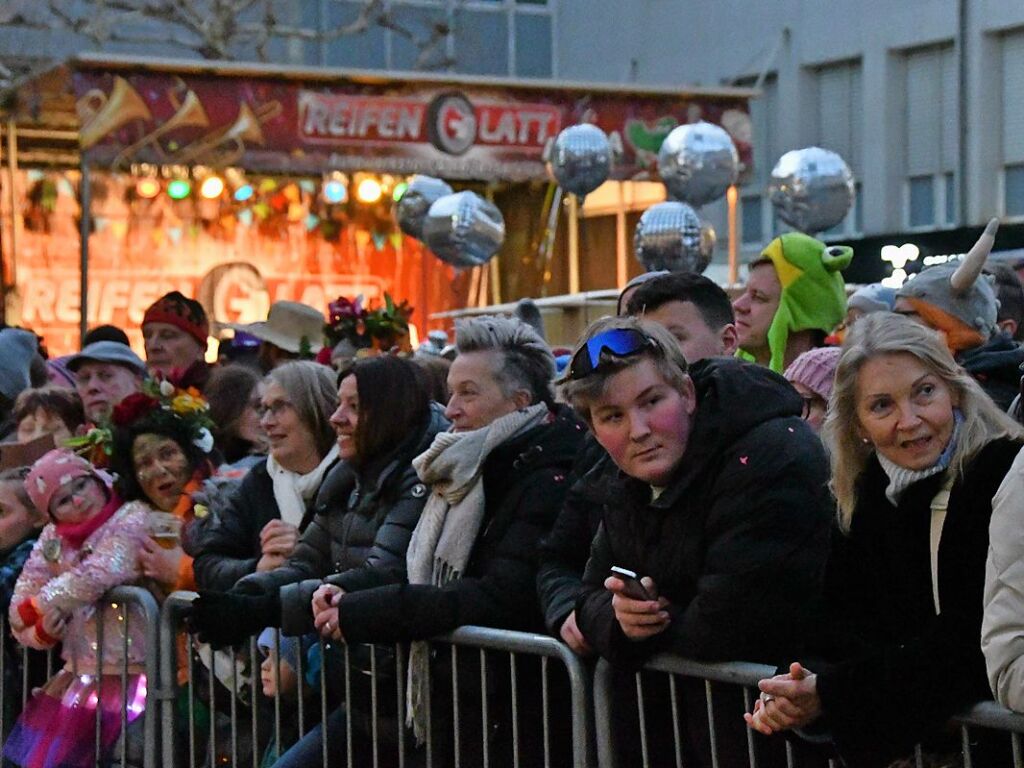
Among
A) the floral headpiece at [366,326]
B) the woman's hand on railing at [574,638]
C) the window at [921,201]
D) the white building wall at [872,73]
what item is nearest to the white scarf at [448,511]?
the woman's hand on railing at [574,638]

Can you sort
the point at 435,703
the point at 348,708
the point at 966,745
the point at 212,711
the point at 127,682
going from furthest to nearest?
1. the point at 127,682
2. the point at 212,711
3. the point at 348,708
4. the point at 435,703
5. the point at 966,745

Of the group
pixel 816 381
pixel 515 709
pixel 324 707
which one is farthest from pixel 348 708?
pixel 816 381

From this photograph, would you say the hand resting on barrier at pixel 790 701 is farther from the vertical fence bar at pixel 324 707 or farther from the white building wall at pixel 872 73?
the white building wall at pixel 872 73

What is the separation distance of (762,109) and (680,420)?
25.0 m

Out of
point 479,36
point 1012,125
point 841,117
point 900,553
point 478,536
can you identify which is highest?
point 479,36

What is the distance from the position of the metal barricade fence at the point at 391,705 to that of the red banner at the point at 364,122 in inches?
502

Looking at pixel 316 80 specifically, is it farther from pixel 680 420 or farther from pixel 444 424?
pixel 680 420

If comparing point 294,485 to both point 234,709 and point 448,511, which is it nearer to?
point 234,709

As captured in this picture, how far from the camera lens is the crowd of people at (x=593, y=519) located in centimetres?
409

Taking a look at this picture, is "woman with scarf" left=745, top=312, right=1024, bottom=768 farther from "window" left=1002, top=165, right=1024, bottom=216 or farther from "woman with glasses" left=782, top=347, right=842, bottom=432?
"window" left=1002, top=165, right=1024, bottom=216

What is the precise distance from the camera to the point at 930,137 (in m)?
26.5

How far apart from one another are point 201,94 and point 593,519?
587 inches

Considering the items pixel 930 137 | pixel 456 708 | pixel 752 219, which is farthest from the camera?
pixel 752 219

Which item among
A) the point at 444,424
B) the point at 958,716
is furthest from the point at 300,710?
the point at 958,716
